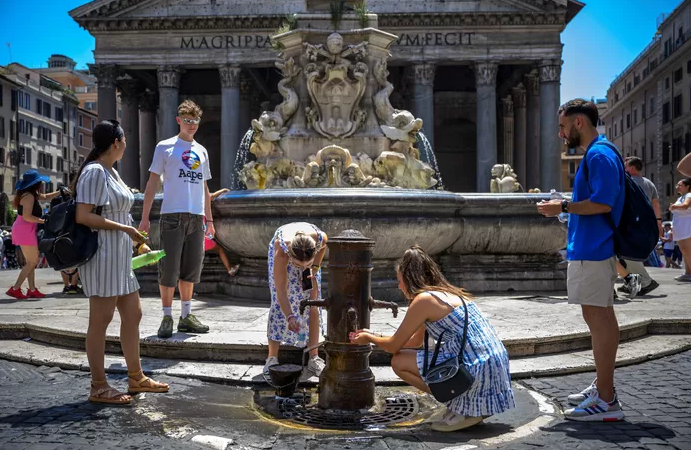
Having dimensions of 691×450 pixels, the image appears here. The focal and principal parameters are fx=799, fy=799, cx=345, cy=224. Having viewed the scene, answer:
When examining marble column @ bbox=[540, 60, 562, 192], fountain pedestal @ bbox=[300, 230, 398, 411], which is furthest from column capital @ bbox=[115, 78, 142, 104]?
fountain pedestal @ bbox=[300, 230, 398, 411]

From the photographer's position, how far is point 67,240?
4586mm

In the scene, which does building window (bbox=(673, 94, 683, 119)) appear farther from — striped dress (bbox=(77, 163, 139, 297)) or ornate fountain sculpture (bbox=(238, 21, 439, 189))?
striped dress (bbox=(77, 163, 139, 297))

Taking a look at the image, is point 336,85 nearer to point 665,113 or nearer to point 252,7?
point 252,7

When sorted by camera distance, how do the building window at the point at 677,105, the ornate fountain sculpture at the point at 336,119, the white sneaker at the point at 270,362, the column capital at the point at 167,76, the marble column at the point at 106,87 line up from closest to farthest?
the white sneaker at the point at 270,362
the ornate fountain sculpture at the point at 336,119
the marble column at the point at 106,87
the column capital at the point at 167,76
the building window at the point at 677,105

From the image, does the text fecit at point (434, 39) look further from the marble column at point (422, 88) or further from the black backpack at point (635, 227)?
the black backpack at point (635, 227)

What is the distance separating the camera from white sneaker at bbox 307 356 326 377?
544 centimetres

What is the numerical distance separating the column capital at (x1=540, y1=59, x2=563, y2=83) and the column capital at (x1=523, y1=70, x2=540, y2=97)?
3.28 m

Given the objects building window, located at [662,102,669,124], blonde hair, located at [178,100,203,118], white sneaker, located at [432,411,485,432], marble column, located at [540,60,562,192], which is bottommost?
white sneaker, located at [432,411,485,432]

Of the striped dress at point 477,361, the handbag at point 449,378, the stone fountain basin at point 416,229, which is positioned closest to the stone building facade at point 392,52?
the stone fountain basin at point 416,229

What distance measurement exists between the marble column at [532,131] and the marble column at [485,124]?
4392 millimetres

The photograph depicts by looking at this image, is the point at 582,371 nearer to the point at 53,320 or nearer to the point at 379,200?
the point at 379,200

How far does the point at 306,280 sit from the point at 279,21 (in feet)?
136

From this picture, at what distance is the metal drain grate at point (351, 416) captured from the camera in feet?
14.4

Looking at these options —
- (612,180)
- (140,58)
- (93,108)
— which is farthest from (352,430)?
(93,108)
